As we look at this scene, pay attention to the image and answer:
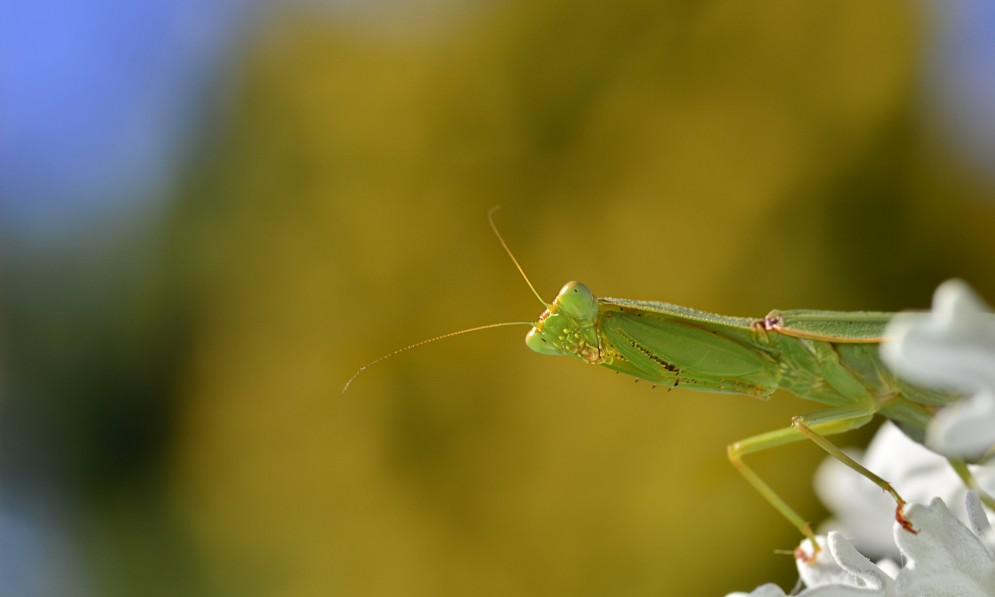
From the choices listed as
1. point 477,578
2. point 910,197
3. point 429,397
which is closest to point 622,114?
point 910,197

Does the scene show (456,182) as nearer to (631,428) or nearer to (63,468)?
(631,428)

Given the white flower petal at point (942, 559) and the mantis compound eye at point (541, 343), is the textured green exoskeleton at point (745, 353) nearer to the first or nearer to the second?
the mantis compound eye at point (541, 343)

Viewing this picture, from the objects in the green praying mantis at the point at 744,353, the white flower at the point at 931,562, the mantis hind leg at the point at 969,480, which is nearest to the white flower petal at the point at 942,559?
the white flower at the point at 931,562

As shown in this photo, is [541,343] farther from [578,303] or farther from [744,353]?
[744,353]

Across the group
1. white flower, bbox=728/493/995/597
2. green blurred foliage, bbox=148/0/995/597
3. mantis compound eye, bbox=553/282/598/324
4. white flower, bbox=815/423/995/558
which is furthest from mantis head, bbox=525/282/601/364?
green blurred foliage, bbox=148/0/995/597

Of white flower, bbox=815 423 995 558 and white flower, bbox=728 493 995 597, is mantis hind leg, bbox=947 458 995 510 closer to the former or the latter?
white flower, bbox=815 423 995 558

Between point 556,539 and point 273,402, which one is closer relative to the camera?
point 556,539

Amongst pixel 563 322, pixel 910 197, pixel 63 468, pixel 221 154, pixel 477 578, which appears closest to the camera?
pixel 563 322
